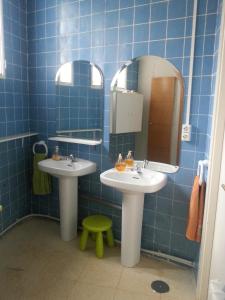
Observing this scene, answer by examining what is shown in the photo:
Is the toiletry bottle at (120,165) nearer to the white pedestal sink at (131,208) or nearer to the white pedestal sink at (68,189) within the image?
the white pedestal sink at (131,208)

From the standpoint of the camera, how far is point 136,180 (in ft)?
6.65

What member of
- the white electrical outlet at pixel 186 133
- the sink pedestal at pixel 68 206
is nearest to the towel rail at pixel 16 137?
the sink pedestal at pixel 68 206

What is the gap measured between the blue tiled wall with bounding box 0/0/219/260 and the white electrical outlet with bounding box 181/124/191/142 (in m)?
0.04

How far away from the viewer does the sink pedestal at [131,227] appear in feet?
6.57

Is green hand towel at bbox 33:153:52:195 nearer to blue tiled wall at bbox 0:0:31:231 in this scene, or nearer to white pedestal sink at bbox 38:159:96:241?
blue tiled wall at bbox 0:0:31:231

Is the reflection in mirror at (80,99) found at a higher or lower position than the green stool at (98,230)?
higher

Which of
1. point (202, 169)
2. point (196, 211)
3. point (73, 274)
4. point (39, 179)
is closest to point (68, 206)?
point (39, 179)

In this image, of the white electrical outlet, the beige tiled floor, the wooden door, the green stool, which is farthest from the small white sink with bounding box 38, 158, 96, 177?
the white electrical outlet

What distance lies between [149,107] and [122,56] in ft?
1.67

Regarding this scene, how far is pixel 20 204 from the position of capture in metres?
2.75

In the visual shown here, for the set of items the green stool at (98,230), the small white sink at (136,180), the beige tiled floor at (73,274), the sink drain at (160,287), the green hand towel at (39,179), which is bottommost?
the sink drain at (160,287)

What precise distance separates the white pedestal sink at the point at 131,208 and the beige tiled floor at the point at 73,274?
129mm

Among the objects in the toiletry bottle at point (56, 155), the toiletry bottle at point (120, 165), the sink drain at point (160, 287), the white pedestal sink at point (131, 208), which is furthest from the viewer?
the toiletry bottle at point (56, 155)

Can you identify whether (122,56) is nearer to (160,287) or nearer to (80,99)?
(80,99)
